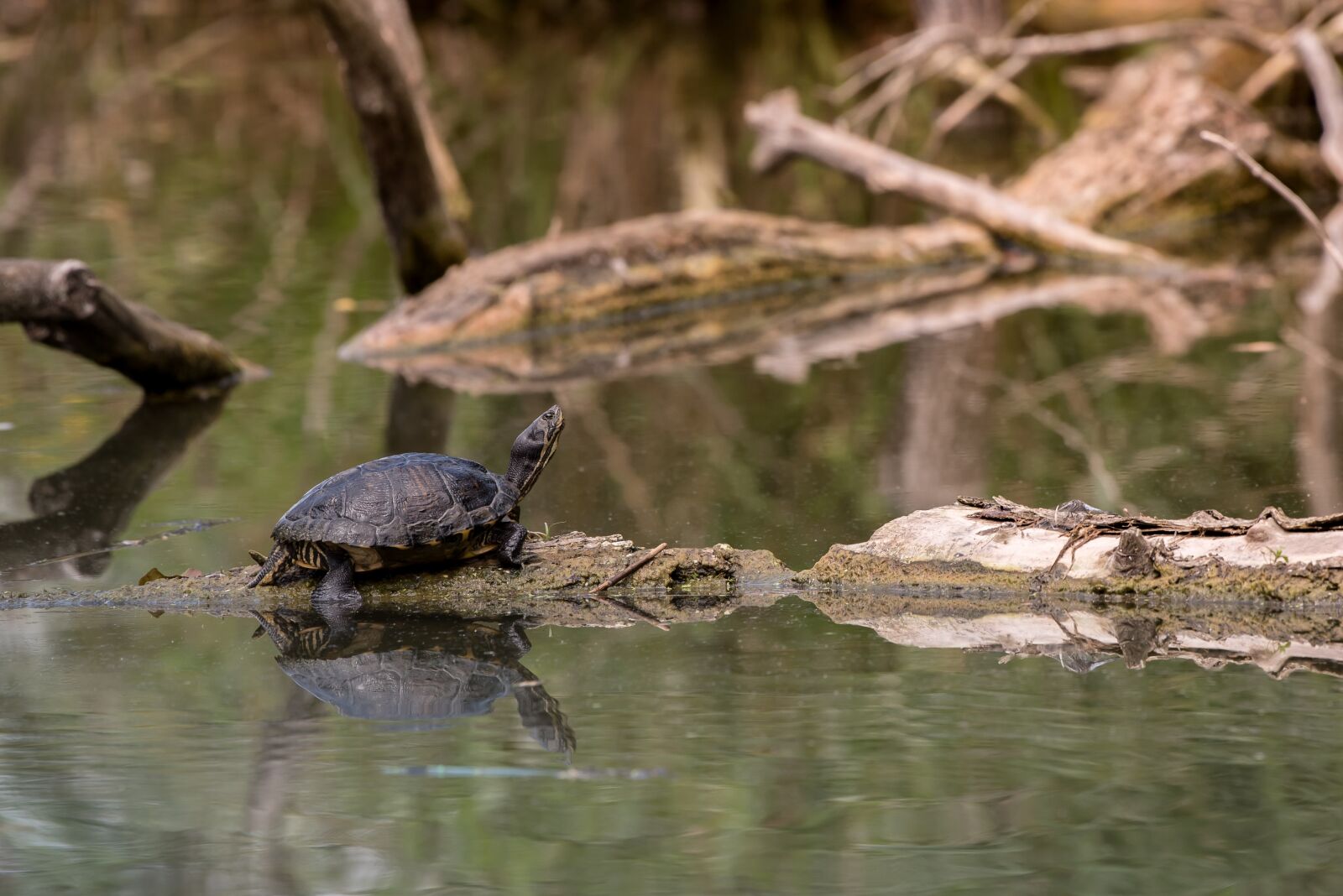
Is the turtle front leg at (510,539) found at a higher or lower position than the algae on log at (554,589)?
higher

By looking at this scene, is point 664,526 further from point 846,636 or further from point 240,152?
point 240,152

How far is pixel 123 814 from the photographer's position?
3.36m

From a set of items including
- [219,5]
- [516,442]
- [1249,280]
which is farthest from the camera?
[219,5]

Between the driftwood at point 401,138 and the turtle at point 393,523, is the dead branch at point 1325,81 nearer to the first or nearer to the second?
the driftwood at point 401,138

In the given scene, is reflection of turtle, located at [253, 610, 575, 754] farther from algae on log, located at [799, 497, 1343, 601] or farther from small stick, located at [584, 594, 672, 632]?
algae on log, located at [799, 497, 1343, 601]

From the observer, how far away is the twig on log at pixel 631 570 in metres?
4.61

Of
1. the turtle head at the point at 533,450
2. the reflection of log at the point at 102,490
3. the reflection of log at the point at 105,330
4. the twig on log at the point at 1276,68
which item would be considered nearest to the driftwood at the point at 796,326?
the reflection of log at the point at 105,330

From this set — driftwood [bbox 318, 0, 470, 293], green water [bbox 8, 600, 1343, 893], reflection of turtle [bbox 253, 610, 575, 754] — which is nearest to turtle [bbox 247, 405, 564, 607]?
reflection of turtle [bbox 253, 610, 575, 754]

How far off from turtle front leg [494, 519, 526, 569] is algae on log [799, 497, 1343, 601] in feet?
2.62

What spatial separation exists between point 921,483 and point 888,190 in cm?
508

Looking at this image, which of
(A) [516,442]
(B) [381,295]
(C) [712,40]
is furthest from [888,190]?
(C) [712,40]

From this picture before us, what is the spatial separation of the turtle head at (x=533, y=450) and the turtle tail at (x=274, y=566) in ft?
2.15

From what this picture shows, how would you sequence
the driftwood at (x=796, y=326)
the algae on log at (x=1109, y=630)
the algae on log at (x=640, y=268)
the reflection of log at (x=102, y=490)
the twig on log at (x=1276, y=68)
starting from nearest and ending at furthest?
the algae on log at (x=1109, y=630), the reflection of log at (x=102, y=490), the driftwood at (x=796, y=326), the algae on log at (x=640, y=268), the twig on log at (x=1276, y=68)

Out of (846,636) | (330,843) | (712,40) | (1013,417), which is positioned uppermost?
(712,40)
